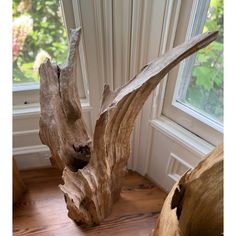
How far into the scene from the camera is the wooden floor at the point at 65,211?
1.06 metres

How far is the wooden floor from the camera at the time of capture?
1.06 meters

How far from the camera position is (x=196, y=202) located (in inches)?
27.5

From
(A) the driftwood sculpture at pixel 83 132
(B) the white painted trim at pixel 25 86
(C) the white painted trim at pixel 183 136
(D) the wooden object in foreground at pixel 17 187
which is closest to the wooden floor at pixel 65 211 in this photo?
(D) the wooden object in foreground at pixel 17 187

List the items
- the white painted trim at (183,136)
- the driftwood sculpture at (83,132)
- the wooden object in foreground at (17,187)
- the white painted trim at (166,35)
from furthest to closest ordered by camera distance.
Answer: the wooden object in foreground at (17,187) < the white painted trim at (183,136) < the white painted trim at (166,35) < the driftwood sculpture at (83,132)

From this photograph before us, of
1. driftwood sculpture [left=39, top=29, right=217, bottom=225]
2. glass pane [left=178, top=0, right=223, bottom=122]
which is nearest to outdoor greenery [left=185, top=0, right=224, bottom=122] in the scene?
glass pane [left=178, top=0, right=223, bottom=122]

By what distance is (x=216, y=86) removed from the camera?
0.96m

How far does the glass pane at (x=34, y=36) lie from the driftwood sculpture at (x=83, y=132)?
0.29 metres

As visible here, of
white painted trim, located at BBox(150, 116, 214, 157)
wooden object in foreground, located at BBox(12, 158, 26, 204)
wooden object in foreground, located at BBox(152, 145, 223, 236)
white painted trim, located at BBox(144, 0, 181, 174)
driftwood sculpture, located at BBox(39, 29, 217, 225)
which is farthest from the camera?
wooden object in foreground, located at BBox(12, 158, 26, 204)

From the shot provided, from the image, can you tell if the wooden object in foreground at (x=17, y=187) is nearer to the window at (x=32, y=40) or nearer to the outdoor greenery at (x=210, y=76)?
the window at (x=32, y=40)

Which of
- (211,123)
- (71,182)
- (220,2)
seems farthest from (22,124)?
(220,2)

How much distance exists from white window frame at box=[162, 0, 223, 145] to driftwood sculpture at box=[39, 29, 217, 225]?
0.29 metres

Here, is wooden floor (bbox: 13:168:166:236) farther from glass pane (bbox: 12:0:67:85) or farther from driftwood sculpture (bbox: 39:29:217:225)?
glass pane (bbox: 12:0:67:85)

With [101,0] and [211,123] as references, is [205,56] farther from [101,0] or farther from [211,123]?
[101,0]

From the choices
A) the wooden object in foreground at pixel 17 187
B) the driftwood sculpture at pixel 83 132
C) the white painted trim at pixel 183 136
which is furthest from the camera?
the wooden object in foreground at pixel 17 187
